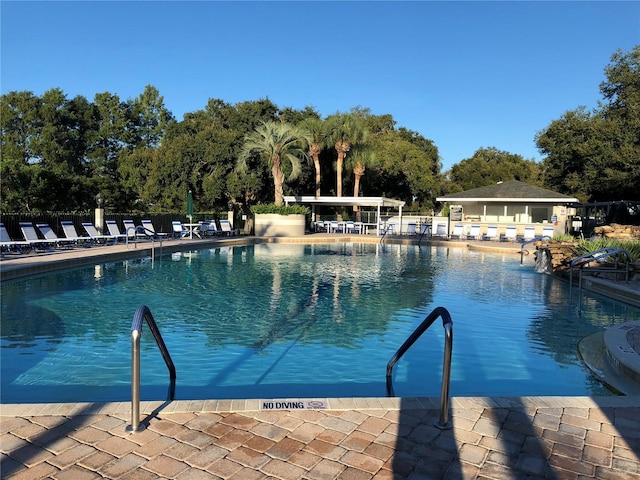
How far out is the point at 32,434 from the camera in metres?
2.77

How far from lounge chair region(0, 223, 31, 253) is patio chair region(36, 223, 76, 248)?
56 centimetres

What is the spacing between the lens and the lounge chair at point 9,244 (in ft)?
40.4

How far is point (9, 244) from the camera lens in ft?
40.9

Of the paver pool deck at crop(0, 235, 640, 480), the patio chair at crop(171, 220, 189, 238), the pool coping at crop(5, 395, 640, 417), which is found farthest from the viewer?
the patio chair at crop(171, 220, 189, 238)

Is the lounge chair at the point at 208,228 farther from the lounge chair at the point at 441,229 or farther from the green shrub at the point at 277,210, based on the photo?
the lounge chair at the point at 441,229

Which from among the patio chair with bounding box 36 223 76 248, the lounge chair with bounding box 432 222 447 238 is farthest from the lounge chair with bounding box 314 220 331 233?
the patio chair with bounding box 36 223 76 248

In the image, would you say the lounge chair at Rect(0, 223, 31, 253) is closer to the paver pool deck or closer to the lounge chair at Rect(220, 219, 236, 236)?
the lounge chair at Rect(220, 219, 236, 236)

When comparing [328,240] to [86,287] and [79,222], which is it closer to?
[79,222]

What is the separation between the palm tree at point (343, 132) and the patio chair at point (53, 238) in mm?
17743

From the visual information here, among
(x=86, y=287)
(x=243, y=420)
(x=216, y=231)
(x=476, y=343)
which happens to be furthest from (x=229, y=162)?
(x=243, y=420)

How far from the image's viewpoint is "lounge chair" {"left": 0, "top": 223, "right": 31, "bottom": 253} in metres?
12.3

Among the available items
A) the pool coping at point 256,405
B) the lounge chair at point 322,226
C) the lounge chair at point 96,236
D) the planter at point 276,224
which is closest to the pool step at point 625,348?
the pool coping at point 256,405

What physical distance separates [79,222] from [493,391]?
17176mm

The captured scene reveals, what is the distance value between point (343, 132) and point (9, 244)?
71.0 feet
